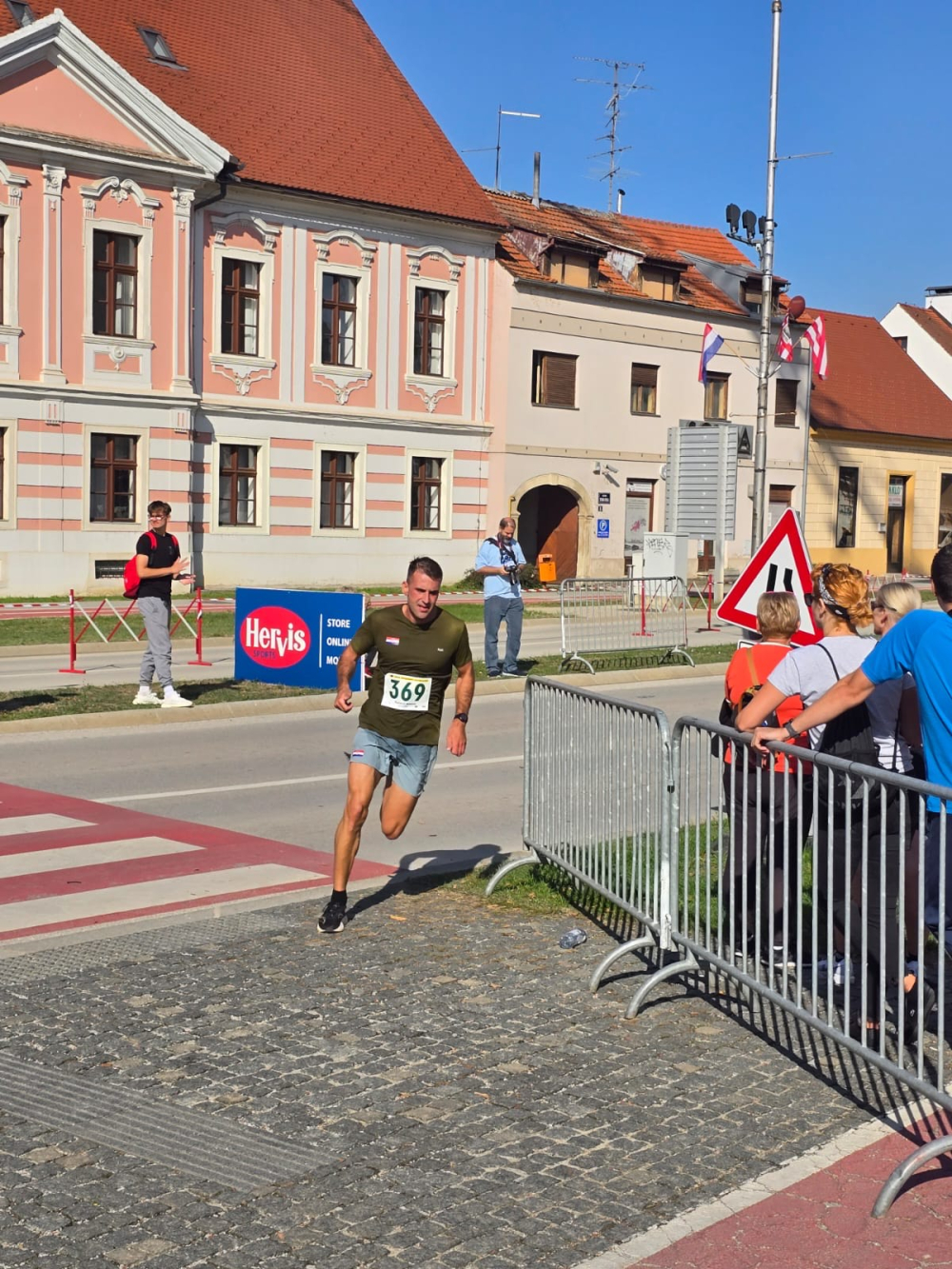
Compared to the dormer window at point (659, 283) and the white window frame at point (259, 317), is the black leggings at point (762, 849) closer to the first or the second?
the white window frame at point (259, 317)

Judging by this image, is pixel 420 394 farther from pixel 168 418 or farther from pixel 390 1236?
pixel 390 1236

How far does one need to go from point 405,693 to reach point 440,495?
30.6 meters

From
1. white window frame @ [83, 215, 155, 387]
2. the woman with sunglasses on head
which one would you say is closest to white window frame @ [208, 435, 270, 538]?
white window frame @ [83, 215, 155, 387]

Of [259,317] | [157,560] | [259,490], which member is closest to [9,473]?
[259,490]

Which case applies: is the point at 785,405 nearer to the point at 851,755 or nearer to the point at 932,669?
the point at 851,755

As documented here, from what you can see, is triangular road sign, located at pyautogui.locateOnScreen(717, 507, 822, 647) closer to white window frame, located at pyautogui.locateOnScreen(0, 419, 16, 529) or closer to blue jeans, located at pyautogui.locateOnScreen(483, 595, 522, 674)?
blue jeans, located at pyautogui.locateOnScreen(483, 595, 522, 674)

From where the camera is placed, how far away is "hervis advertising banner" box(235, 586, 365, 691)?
16.8 metres

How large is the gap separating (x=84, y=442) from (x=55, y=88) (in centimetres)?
671

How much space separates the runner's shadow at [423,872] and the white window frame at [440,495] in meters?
28.0

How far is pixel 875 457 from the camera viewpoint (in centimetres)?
5050

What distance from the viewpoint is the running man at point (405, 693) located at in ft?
26.0

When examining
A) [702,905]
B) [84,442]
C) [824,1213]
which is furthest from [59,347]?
[824,1213]

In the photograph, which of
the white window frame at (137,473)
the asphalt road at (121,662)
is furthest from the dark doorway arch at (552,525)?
the asphalt road at (121,662)

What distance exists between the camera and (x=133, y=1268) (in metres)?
4.05
